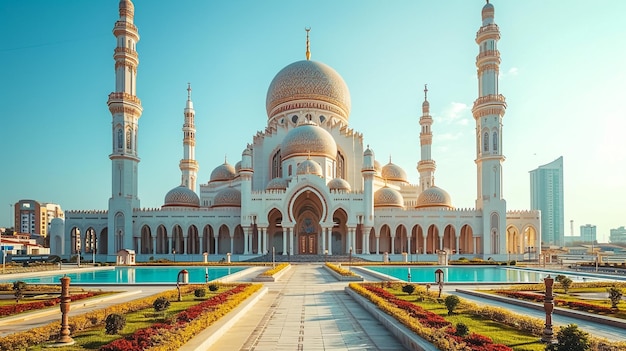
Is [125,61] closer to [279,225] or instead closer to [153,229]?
[153,229]

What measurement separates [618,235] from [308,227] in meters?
122

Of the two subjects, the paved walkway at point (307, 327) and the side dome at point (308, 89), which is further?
the side dome at point (308, 89)

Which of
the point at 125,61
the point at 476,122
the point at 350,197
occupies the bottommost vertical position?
the point at 350,197

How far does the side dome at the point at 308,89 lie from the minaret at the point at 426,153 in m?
8.35

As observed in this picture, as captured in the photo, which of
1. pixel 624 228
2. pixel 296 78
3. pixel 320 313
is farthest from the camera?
pixel 624 228

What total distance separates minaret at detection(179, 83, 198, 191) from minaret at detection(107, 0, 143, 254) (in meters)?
10.4

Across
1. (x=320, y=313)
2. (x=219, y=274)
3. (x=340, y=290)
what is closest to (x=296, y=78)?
(x=219, y=274)

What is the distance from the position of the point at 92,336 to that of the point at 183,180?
41.2 m

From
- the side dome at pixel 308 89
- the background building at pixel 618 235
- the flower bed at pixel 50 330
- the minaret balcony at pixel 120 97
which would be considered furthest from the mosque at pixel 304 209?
the background building at pixel 618 235

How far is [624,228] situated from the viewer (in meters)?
130

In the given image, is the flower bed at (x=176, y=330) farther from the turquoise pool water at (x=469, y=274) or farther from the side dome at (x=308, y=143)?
the side dome at (x=308, y=143)

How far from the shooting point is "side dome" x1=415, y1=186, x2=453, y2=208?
3906 centimetres

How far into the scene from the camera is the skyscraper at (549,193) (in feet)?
289

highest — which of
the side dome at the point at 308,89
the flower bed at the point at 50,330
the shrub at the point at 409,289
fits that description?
the side dome at the point at 308,89
